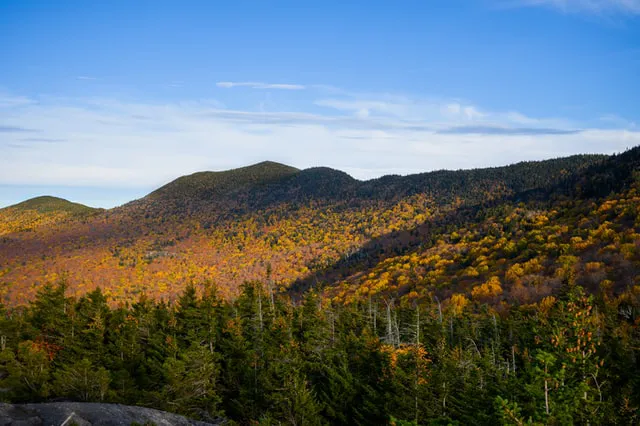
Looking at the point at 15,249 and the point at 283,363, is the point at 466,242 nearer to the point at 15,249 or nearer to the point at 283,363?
the point at 283,363

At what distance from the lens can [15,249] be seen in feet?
453

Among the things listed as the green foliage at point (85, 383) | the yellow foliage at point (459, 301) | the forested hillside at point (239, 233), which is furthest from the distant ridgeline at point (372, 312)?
the forested hillside at point (239, 233)

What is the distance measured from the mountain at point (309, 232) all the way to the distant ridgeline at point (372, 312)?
0.84 metres

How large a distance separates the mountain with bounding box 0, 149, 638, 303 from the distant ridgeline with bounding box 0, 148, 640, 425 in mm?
839

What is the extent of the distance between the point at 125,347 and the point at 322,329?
14.3 meters

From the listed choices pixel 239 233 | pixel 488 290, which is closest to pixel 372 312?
pixel 488 290

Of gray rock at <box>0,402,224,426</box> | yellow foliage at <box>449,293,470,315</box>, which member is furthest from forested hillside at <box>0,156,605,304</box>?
gray rock at <box>0,402,224,426</box>

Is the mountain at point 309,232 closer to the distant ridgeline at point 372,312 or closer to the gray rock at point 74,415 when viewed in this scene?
the distant ridgeline at point 372,312

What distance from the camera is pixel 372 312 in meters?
47.0

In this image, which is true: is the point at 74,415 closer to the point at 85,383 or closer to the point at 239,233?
the point at 85,383

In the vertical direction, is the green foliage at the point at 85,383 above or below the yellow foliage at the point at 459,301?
above

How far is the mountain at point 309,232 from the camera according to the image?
282ft

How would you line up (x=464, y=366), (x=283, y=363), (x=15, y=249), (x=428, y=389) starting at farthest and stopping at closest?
(x=15, y=249) < (x=283, y=363) < (x=464, y=366) < (x=428, y=389)

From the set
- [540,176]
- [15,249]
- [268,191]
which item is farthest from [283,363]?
[268,191]
